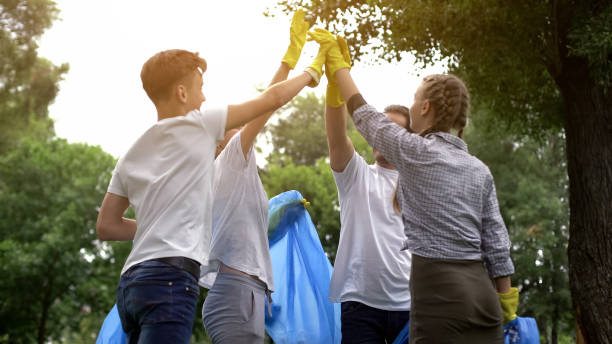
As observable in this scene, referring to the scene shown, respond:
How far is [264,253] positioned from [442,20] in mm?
6011

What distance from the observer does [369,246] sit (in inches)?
128

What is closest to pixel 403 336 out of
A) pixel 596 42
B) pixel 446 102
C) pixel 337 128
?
pixel 337 128

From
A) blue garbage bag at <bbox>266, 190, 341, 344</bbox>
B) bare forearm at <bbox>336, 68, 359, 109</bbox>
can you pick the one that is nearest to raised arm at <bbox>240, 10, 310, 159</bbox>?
bare forearm at <bbox>336, 68, 359, 109</bbox>

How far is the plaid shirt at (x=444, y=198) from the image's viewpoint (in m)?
2.37

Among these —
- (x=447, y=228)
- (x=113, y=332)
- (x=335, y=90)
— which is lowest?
(x=113, y=332)

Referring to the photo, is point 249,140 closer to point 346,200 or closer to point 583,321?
point 346,200

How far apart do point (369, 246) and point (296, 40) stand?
1194 mm

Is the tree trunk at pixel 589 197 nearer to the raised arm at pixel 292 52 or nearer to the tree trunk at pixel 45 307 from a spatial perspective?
the raised arm at pixel 292 52

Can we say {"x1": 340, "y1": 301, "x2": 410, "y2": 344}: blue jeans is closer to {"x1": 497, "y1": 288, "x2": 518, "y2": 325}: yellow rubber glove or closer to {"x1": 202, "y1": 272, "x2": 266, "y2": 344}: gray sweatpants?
{"x1": 202, "y1": 272, "x2": 266, "y2": 344}: gray sweatpants

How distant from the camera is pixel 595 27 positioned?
7.39 meters

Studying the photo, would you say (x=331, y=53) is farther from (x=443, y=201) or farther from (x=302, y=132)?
(x=302, y=132)

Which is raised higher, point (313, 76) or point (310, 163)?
point (313, 76)

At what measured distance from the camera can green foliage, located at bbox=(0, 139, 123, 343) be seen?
66.5 ft

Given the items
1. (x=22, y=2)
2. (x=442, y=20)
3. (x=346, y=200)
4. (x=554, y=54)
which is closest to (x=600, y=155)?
(x=554, y=54)
